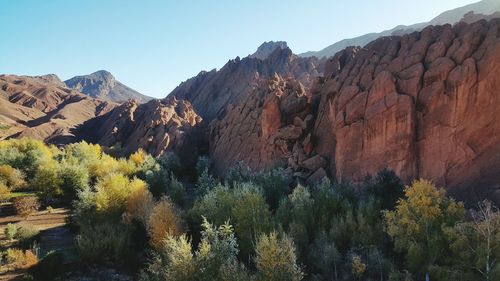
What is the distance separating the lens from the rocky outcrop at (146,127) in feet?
309

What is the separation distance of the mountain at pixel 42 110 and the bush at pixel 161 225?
8721 centimetres

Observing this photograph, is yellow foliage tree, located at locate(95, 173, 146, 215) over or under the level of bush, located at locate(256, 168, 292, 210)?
over

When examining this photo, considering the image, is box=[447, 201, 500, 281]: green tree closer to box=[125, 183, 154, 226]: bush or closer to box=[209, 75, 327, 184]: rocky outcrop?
box=[125, 183, 154, 226]: bush

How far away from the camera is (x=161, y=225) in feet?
111

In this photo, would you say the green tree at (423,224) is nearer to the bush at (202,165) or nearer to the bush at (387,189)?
the bush at (387,189)

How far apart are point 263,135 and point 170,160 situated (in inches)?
947

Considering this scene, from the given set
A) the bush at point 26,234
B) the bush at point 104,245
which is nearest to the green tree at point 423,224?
the bush at point 104,245

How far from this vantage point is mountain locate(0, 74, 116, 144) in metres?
114

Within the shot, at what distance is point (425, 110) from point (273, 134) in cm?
2584

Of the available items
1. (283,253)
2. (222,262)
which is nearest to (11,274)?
(222,262)

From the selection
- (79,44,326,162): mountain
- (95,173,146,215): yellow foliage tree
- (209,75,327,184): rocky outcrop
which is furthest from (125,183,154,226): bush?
(79,44,326,162): mountain

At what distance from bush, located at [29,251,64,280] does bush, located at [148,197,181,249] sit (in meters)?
7.47

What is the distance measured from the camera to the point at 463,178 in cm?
4112

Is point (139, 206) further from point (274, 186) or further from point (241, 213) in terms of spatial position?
point (274, 186)
